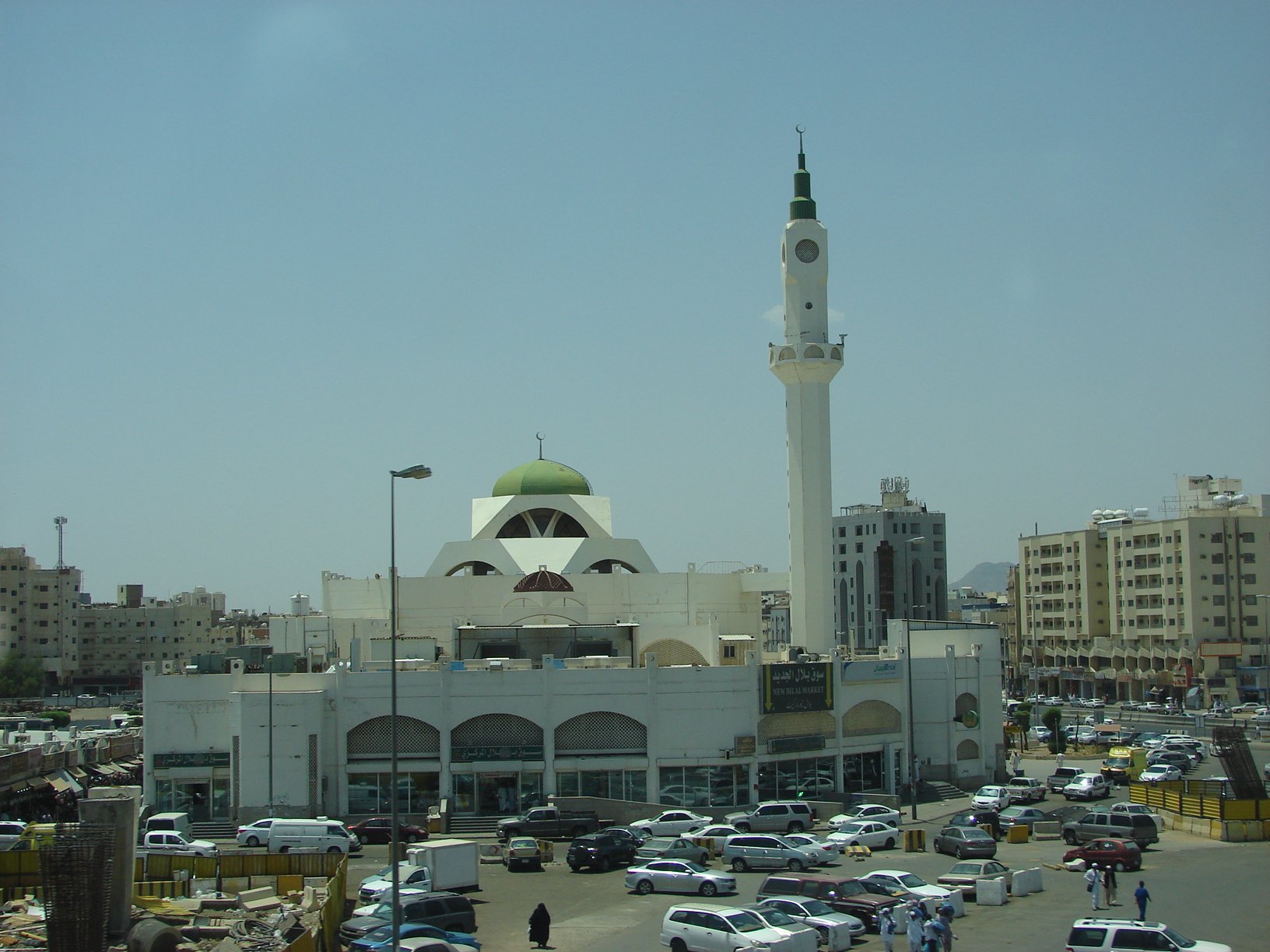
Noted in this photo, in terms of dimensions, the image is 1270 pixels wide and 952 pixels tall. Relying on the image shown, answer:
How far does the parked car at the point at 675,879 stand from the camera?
30672 mm

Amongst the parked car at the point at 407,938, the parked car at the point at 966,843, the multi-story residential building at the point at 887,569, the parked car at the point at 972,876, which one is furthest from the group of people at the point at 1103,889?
the multi-story residential building at the point at 887,569

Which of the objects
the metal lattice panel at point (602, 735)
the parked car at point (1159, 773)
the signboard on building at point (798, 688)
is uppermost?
the signboard on building at point (798, 688)

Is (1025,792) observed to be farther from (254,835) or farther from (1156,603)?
(1156,603)

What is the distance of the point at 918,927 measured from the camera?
79.7ft

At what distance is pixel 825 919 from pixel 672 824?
13.2 meters

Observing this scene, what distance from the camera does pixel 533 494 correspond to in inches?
2596

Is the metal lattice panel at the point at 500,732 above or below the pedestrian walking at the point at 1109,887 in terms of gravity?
above

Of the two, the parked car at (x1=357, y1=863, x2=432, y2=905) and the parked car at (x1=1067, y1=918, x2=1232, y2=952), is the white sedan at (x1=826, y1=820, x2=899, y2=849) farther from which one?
the parked car at (x1=1067, y1=918, x2=1232, y2=952)

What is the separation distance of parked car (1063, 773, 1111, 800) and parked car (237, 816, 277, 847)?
26.4m

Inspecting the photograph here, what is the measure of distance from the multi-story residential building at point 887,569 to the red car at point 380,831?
7513 cm

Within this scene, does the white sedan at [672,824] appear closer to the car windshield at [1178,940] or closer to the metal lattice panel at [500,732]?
the metal lattice panel at [500,732]

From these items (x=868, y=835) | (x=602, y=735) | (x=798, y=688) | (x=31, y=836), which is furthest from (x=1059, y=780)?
(x=31, y=836)

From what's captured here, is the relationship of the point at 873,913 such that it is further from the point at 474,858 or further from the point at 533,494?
the point at 533,494

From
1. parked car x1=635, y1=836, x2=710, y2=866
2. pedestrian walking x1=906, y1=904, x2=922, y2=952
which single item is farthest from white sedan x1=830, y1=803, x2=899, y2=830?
pedestrian walking x1=906, y1=904, x2=922, y2=952
